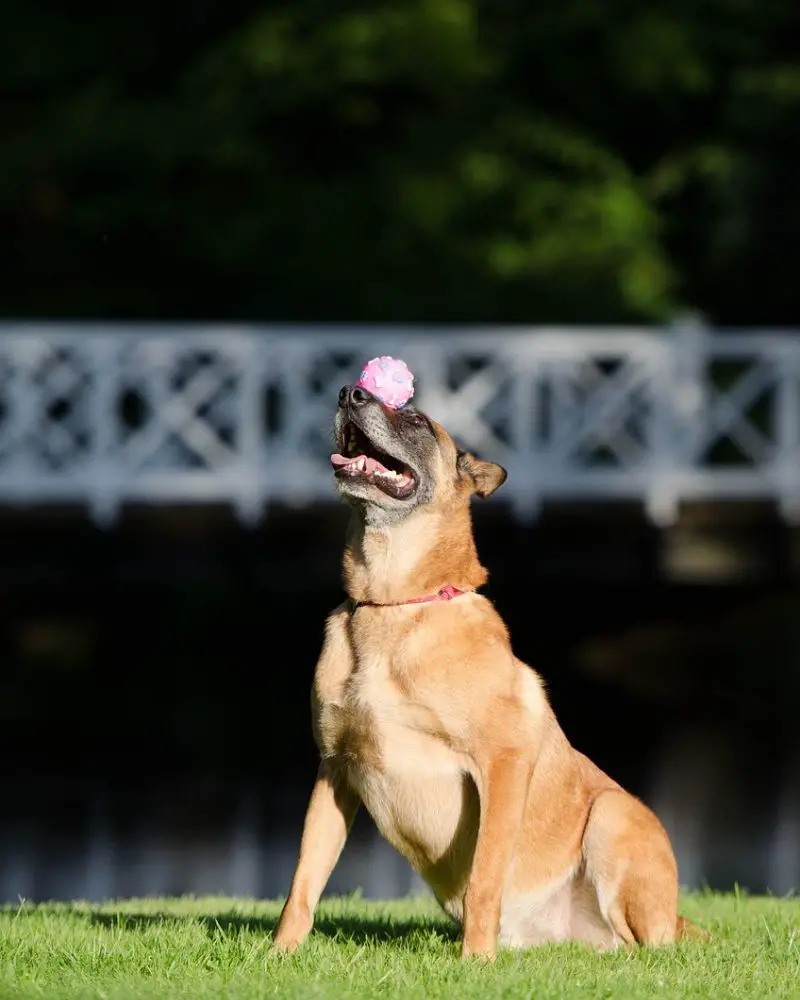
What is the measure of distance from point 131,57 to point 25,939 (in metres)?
16.3

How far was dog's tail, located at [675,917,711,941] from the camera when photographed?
199 inches

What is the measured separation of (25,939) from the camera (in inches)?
198

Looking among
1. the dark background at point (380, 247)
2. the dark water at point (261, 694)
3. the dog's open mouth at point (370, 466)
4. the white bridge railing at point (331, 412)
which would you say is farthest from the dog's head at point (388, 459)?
the white bridge railing at point (331, 412)

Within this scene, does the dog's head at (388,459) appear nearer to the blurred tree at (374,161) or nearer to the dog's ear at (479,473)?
the dog's ear at (479,473)

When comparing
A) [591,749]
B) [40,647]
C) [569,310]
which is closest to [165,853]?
[591,749]

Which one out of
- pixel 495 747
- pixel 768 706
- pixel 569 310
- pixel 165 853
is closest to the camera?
pixel 495 747

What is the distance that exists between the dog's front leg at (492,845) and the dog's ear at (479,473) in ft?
2.97

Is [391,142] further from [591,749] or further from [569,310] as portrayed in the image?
[591,749]

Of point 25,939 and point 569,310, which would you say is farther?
point 569,310

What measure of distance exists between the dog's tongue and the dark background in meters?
7.33

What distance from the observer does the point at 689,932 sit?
514 centimetres

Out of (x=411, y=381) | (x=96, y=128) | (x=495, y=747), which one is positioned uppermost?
(x=96, y=128)

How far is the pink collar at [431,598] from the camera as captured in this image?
4898 millimetres

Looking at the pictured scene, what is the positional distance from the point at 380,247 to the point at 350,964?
591 inches
